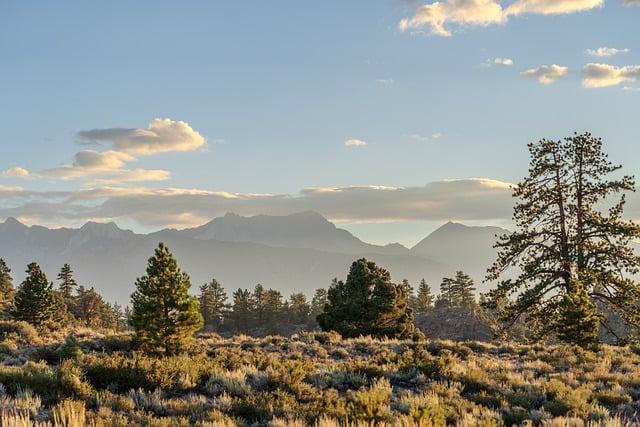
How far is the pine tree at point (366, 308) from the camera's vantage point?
38.7 m

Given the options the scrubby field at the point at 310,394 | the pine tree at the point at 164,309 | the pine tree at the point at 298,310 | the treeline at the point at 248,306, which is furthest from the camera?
the pine tree at the point at 298,310

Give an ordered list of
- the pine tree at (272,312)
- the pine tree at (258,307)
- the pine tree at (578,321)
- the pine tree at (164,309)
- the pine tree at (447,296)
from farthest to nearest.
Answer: the pine tree at (447,296)
the pine tree at (258,307)
the pine tree at (272,312)
the pine tree at (164,309)
the pine tree at (578,321)

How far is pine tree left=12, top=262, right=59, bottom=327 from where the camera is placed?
44.5 meters

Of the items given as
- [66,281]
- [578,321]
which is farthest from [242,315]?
[578,321]

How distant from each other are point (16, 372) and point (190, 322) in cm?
1424

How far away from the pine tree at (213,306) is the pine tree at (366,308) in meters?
50.7

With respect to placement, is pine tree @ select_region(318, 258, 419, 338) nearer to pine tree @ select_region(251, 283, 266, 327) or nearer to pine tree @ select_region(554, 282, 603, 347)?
pine tree @ select_region(554, 282, 603, 347)

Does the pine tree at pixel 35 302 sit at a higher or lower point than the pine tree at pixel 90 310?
higher

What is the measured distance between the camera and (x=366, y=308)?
39.1 meters

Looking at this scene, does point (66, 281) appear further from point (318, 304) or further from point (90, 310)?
point (318, 304)

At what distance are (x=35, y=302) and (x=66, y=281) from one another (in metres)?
30.1

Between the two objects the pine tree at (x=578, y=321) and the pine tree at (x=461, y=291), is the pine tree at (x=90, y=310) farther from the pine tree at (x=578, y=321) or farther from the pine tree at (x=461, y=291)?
the pine tree at (x=578, y=321)

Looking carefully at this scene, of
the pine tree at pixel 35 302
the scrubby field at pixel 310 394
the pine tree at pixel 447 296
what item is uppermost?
the scrubby field at pixel 310 394

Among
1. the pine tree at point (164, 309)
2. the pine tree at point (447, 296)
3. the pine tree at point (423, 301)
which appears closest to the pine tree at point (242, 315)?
the pine tree at point (423, 301)
